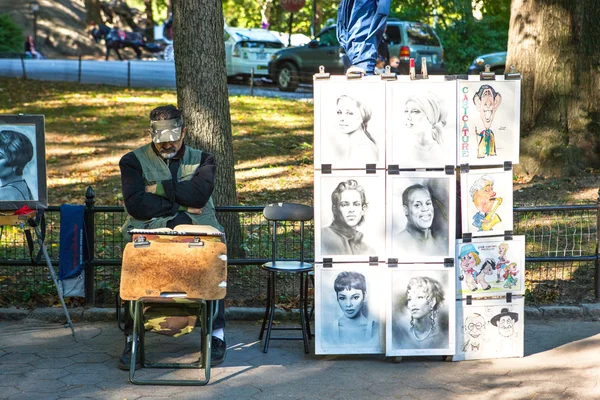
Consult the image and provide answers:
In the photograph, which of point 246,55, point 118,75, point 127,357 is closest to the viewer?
point 127,357

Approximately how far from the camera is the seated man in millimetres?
6199

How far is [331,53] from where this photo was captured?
74.8 ft

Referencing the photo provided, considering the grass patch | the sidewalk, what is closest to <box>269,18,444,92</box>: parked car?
the grass patch

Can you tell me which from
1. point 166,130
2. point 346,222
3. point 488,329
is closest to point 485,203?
point 488,329

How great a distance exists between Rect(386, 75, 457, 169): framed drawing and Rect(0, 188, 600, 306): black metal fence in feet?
5.43

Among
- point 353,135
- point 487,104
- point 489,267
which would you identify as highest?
point 487,104

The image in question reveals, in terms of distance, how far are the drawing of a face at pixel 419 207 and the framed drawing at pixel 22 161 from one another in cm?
295

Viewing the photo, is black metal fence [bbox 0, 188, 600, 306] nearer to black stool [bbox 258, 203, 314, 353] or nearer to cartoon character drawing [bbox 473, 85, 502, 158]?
black stool [bbox 258, 203, 314, 353]

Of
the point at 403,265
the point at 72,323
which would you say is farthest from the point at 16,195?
the point at 403,265

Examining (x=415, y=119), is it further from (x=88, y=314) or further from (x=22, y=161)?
(x=88, y=314)

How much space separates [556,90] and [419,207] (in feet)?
21.0

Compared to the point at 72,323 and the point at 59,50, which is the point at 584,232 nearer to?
the point at 72,323

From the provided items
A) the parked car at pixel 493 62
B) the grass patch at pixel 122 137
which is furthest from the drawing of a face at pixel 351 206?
the parked car at pixel 493 62

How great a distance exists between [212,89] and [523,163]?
18.4ft
